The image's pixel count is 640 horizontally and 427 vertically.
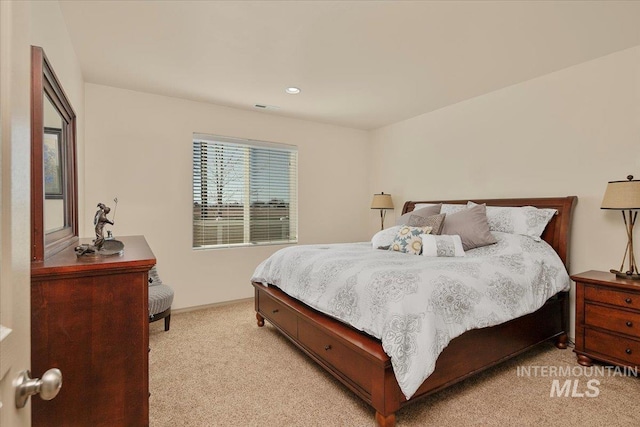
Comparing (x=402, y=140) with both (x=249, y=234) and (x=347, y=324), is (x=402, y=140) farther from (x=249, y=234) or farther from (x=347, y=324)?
(x=347, y=324)

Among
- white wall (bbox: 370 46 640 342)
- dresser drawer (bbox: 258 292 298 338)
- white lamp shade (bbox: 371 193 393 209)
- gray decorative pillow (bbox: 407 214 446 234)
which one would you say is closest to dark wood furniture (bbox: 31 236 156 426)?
dresser drawer (bbox: 258 292 298 338)

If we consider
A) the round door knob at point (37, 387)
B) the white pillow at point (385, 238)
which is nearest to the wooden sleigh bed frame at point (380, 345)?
the white pillow at point (385, 238)

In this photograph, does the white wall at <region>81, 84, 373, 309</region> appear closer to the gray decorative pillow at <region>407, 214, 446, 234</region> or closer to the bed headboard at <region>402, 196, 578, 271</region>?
the gray decorative pillow at <region>407, 214, 446, 234</region>

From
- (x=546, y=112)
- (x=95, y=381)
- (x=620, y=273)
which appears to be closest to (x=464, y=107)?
(x=546, y=112)

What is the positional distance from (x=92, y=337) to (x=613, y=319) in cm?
310

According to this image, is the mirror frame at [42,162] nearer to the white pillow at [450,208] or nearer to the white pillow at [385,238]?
the white pillow at [385,238]

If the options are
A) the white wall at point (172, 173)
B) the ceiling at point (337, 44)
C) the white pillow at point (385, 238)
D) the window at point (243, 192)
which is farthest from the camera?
the window at point (243, 192)

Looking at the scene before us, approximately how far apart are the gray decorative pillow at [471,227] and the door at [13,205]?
2912 mm

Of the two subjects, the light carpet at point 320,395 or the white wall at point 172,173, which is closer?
the light carpet at point 320,395

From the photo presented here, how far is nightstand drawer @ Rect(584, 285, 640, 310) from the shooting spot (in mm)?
2164

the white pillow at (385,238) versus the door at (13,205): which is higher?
the door at (13,205)

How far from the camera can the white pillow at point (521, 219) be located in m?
2.83

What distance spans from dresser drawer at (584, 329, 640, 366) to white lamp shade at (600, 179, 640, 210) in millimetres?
913

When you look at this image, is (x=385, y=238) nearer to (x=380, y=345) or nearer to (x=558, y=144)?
(x=380, y=345)
